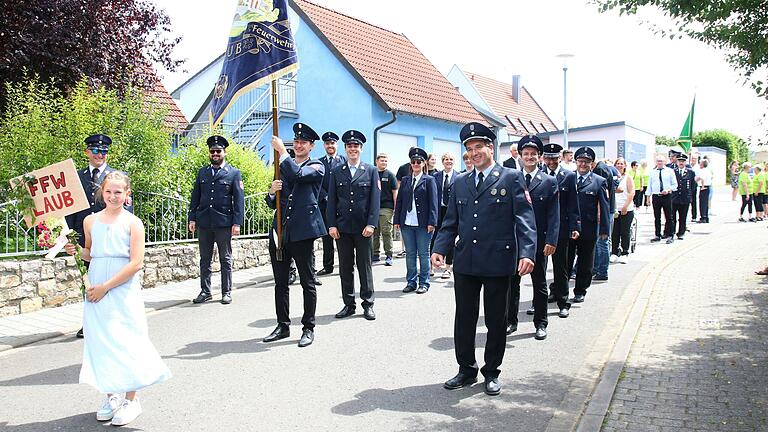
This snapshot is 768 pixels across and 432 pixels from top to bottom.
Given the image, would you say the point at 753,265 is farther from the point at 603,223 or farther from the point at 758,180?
the point at 758,180

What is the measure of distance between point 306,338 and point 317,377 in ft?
3.76

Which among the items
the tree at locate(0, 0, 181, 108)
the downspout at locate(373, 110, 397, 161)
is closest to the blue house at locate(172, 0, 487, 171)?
the downspout at locate(373, 110, 397, 161)

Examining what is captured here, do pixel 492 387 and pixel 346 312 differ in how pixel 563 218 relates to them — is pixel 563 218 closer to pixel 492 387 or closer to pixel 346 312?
pixel 346 312

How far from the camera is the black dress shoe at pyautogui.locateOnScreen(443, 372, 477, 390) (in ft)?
18.0

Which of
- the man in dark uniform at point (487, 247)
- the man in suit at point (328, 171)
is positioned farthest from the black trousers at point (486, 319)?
the man in suit at point (328, 171)

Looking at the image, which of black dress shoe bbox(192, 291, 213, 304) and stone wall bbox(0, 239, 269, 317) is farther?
black dress shoe bbox(192, 291, 213, 304)

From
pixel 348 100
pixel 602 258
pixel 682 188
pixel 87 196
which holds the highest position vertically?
pixel 348 100

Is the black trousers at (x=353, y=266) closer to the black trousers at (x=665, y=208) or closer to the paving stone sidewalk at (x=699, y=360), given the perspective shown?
the paving stone sidewalk at (x=699, y=360)

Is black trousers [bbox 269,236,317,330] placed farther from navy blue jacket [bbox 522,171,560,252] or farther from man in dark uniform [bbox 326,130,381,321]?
navy blue jacket [bbox 522,171,560,252]

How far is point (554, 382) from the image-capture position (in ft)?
18.7

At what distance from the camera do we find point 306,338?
6926 millimetres

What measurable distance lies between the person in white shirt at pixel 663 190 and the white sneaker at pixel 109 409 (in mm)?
13822

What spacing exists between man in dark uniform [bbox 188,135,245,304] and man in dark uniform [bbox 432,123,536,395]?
464 cm

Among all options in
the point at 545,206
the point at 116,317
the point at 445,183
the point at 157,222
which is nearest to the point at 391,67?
the point at 445,183
